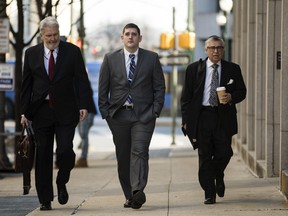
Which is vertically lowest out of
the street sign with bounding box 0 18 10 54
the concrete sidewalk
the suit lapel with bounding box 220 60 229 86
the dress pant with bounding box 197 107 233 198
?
the concrete sidewalk

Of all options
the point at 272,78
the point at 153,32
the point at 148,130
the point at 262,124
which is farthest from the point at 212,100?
the point at 153,32

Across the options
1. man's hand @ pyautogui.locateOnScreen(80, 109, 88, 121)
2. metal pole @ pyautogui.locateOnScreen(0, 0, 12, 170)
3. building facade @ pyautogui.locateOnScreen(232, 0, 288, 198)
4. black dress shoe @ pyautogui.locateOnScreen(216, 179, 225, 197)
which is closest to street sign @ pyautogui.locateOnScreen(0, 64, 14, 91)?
metal pole @ pyautogui.locateOnScreen(0, 0, 12, 170)

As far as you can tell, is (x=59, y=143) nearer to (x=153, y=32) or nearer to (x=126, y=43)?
(x=126, y=43)

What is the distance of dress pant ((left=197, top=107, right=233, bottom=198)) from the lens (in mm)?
11781

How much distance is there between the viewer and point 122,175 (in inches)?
458

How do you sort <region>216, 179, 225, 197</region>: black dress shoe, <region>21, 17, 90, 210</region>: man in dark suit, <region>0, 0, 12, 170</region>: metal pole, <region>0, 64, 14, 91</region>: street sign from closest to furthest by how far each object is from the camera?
1. <region>21, 17, 90, 210</region>: man in dark suit
2. <region>216, 179, 225, 197</region>: black dress shoe
3. <region>0, 64, 14, 91</region>: street sign
4. <region>0, 0, 12, 170</region>: metal pole

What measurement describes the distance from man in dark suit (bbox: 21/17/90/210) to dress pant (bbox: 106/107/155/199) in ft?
1.50

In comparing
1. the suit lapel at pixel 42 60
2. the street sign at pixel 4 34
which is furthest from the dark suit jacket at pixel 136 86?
the street sign at pixel 4 34

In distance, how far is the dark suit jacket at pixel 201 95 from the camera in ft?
38.6

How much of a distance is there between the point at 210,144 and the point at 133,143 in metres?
0.93

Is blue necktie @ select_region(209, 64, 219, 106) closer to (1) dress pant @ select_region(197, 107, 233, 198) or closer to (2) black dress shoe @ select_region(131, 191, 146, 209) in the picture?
(1) dress pant @ select_region(197, 107, 233, 198)

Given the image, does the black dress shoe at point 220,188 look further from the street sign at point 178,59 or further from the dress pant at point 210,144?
the street sign at point 178,59

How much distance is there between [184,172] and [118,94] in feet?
22.0

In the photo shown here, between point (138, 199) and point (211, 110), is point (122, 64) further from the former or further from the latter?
point (138, 199)
